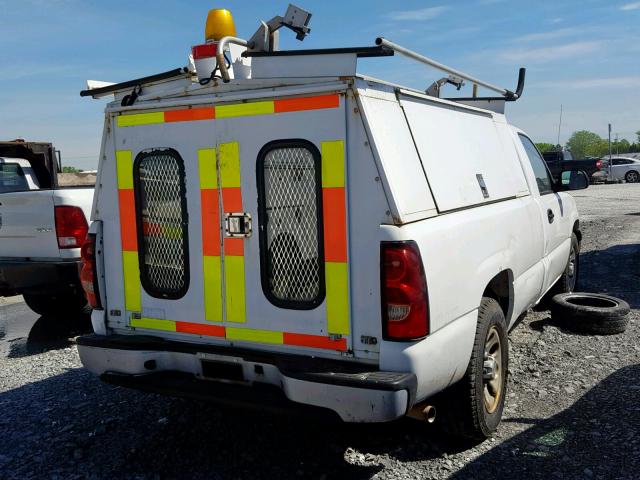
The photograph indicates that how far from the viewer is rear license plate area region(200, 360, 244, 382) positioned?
129 inches

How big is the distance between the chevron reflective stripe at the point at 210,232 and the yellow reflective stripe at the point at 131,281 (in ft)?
1.68

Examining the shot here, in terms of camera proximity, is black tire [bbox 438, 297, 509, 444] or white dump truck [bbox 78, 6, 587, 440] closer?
white dump truck [bbox 78, 6, 587, 440]

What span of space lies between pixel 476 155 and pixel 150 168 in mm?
2117

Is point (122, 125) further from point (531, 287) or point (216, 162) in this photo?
point (531, 287)

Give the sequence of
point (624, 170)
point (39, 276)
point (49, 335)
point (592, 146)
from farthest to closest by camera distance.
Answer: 1. point (592, 146)
2. point (624, 170)
3. point (49, 335)
4. point (39, 276)

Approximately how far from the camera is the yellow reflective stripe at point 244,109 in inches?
125

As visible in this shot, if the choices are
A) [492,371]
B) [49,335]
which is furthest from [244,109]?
[49,335]

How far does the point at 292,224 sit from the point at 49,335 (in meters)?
4.56

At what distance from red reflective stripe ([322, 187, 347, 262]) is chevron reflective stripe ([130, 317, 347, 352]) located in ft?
1.37

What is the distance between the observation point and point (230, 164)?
10.8 feet

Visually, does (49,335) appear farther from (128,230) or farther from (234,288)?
(234,288)

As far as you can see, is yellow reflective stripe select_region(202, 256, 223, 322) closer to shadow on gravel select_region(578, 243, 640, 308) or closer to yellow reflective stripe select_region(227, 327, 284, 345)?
yellow reflective stripe select_region(227, 327, 284, 345)

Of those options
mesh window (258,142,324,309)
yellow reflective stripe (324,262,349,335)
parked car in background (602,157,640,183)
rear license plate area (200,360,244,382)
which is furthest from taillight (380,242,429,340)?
parked car in background (602,157,640,183)

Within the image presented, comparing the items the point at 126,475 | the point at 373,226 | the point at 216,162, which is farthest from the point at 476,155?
the point at 126,475
